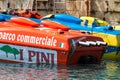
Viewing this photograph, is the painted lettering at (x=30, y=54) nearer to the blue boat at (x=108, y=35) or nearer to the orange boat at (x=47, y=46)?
the orange boat at (x=47, y=46)

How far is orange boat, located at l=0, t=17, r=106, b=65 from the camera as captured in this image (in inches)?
516

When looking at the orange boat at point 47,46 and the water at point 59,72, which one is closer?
the water at point 59,72

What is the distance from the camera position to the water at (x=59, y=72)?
11.6 metres

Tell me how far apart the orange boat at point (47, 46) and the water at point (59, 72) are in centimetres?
23

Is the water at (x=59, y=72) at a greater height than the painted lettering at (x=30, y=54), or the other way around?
the painted lettering at (x=30, y=54)

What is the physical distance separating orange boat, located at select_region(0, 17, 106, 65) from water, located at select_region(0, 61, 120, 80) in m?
0.23

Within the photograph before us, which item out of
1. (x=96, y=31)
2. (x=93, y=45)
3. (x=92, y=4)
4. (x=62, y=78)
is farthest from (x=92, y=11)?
(x=62, y=78)

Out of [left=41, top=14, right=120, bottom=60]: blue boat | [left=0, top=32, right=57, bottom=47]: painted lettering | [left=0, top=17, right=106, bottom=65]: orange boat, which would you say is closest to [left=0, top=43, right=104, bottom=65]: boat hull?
[left=0, top=17, right=106, bottom=65]: orange boat

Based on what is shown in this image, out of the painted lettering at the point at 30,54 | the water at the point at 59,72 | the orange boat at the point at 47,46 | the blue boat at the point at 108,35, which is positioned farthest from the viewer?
the blue boat at the point at 108,35

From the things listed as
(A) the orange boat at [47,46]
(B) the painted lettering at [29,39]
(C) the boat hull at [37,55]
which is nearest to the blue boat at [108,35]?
(A) the orange boat at [47,46]

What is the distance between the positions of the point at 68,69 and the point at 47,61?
800 mm

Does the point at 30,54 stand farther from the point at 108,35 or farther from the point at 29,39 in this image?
the point at 108,35

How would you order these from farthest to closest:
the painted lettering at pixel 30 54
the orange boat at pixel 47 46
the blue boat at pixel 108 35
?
the blue boat at pixel 108 35, the painted lettering at pixel 30 54, the orange boat at pixel 47 46

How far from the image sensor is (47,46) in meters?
13.2
